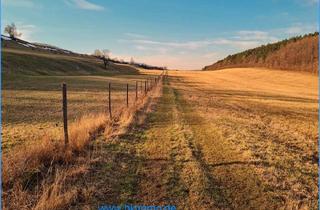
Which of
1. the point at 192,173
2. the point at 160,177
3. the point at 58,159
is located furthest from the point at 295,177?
the point at 58,159

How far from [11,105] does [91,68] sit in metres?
63.3

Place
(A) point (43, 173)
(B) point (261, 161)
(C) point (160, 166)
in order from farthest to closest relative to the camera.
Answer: (B) point (261, 161), (C) point (160, 166), (A) point (43, 173)

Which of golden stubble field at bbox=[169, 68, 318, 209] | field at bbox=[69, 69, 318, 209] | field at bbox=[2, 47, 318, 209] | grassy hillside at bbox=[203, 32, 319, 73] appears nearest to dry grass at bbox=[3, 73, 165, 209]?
field at bbox=[2, 47, 318, 209]

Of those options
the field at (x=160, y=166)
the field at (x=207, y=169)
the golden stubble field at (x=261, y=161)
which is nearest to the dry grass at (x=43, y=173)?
the field at (x=160, y=166)

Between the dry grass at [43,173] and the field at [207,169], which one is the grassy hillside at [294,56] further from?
the dry grass at [43,173]

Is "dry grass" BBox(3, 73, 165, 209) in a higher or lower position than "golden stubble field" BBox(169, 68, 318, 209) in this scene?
higher

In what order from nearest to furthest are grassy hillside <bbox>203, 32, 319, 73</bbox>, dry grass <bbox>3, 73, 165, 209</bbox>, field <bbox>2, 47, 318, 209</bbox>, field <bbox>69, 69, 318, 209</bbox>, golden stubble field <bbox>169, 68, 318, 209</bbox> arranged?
dry grass <bbox>3, 73, 165, 209</bbox>
field <bbox>2, 47, 318, 209</bbox>
field <bbox>69, 69, 318, 209</bbox>
golden stubble field <bbox>169, 68, 318, 209</bbox>
grassy hillside <bbox>203, 32, 319, 73</bbox>

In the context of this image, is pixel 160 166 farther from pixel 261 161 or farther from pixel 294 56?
pixel 294 56

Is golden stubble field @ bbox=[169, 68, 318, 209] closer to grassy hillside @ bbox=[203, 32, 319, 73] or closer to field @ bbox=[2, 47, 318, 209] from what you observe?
field @ bbox=[2, 47, 318, 209]

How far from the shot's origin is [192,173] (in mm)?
6387

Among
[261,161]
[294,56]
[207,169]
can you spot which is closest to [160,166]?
[207,169]

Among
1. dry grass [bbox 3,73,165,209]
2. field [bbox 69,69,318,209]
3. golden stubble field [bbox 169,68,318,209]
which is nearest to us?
dry grass [bbox 3,73,165,209]

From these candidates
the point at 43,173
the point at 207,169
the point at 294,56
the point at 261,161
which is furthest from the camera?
the point at 294,56

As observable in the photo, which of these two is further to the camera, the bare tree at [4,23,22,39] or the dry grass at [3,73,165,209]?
the bare tree at [4,23,22,39]
